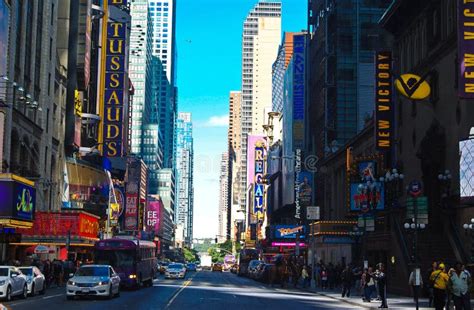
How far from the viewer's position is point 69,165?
76688 millimetres

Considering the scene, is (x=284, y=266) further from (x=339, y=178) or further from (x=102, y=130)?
(x=102, y=130)

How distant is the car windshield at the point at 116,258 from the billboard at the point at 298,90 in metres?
70.7

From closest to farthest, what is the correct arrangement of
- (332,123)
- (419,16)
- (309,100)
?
(419,16) < (332,123) < (309,100)

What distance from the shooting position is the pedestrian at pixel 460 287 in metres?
24.2

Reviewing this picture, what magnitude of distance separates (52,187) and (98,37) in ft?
73.3

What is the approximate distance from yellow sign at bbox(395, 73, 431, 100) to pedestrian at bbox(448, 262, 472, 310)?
1882 cm

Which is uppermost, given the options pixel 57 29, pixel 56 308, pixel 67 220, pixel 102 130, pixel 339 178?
pixel 57 29

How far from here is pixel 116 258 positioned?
43.0 metres

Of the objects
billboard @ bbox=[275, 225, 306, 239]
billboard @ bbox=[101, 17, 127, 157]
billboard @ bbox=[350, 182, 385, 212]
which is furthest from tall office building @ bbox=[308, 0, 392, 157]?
billboard @ bbox=[350, 182, 385, 212]

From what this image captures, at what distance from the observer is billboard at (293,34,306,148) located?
112m

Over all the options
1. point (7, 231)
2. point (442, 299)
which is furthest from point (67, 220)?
point (442, 299)

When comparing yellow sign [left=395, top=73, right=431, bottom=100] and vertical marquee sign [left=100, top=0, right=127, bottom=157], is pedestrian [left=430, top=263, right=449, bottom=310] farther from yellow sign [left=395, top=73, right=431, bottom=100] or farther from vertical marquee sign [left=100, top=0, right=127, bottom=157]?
vertical marquee sign [left=100, top=0, right=127, bottom=157]

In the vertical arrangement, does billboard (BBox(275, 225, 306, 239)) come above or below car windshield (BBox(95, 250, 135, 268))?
above

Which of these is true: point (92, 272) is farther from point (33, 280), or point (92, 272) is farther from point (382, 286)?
point (382, 286)
